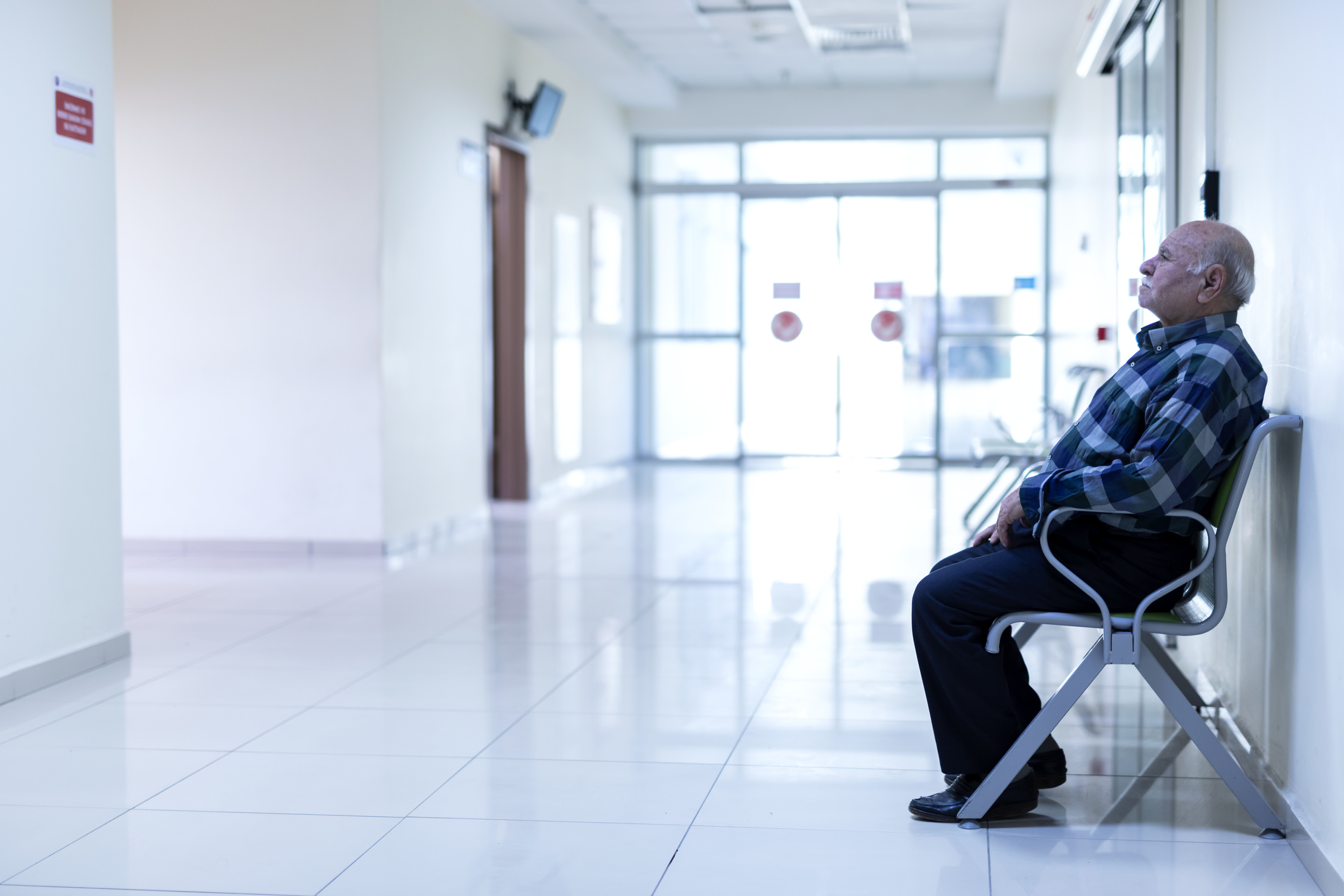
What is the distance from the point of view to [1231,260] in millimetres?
2783

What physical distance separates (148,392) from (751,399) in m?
6.80

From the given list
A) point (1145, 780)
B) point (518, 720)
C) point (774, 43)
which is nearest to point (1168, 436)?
point (1145, 780)

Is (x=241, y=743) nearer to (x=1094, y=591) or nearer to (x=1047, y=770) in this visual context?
(x=1047, y=770)

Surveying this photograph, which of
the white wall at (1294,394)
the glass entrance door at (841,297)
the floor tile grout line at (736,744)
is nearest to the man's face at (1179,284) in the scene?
the white wall at (1294,394)

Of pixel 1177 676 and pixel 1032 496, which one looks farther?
pixel 1177 676

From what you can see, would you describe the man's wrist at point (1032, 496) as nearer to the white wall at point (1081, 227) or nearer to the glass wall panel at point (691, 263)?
the white wall at point (1081, 227)

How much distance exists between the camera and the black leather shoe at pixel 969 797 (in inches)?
112

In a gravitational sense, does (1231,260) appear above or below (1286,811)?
above

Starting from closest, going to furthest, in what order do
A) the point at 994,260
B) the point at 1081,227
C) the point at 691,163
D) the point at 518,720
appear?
1. the point at 518,720
2. the point at 1081,227
3. the point at 994,260
4. the point at 691,163

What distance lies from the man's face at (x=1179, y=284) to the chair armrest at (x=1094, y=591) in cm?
44

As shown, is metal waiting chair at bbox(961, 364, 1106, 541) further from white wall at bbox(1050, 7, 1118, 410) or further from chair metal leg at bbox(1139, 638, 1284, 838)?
chair metal leg at bbox(1139, 638, 1284, 838)

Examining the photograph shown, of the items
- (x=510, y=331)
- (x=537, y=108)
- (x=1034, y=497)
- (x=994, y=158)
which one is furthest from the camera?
(x=994, y=158)

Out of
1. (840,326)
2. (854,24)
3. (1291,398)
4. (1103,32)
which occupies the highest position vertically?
(854,24)

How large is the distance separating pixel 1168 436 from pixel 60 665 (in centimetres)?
330
